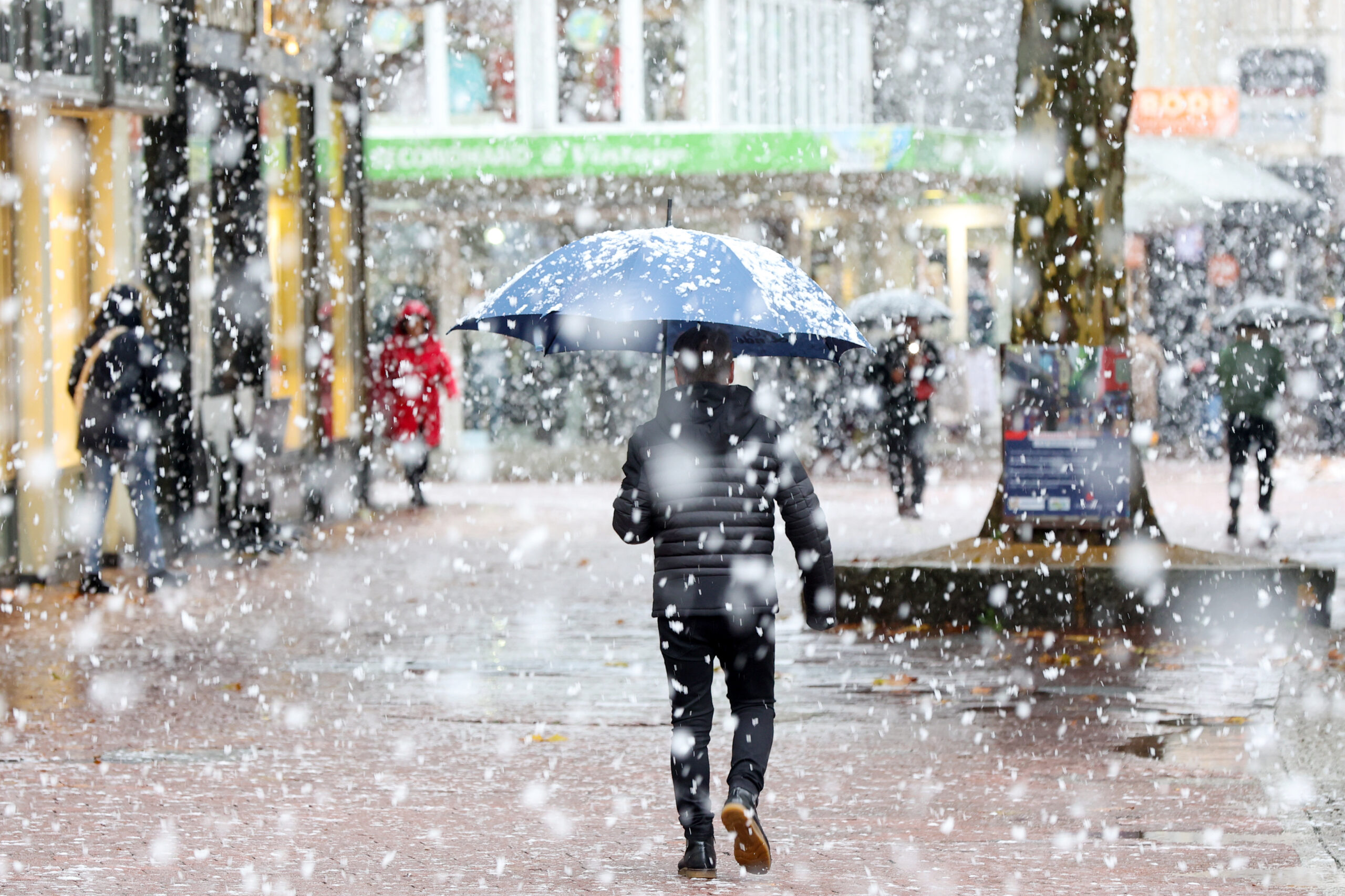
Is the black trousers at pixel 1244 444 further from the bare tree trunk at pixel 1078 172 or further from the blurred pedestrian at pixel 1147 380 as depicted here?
the blurred pedestrian at pixel 1147 380

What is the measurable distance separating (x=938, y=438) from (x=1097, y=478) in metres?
14.6

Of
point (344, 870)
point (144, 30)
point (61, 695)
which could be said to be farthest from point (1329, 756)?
point (144, 30)

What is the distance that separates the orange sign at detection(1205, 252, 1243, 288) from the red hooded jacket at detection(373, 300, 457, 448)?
46.6 feet

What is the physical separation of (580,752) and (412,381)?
461 inches

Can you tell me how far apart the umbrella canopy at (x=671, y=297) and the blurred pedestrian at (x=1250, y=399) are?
31.7 feet

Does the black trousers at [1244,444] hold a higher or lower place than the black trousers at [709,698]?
lower

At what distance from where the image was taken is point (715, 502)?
19.4 ft

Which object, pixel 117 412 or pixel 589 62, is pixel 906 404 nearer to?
pixel 117 412

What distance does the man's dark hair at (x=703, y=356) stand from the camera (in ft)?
19.4

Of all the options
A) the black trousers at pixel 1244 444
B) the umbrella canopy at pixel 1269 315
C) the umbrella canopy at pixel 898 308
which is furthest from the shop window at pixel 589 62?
the black trousers at pixel 1244 444

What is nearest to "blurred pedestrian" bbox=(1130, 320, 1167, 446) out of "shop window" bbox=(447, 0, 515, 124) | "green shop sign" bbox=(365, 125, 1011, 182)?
"green shop sign" bbox=(365, 125, 1011, 182)

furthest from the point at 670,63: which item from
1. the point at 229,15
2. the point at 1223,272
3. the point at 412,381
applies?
the point at 229,15

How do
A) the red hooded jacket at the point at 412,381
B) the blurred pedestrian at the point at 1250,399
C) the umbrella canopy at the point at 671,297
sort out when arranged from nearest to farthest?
the umbrella canopy at the point at 671,297 → the blurred pedestrian at the point at 1250,399 → the red hooded jacket at the point at 412,381

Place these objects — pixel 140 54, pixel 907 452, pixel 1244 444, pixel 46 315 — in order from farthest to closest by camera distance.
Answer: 1. pixel 907 452
2. pixel 1244 444
3. pixel 140 54
4. pixel 46 315
